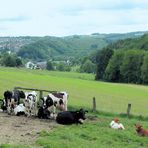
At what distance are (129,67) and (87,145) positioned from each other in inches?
4097

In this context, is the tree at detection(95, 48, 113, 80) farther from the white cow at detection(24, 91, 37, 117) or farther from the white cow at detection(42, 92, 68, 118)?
the white cow at detection(24, 91, 37, 117)

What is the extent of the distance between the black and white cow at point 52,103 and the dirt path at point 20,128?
71 centimetres

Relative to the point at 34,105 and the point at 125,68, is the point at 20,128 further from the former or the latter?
the point at 125,68

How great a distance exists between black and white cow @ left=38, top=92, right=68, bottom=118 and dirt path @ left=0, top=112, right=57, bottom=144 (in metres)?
0.71

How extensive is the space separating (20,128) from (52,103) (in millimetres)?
4795

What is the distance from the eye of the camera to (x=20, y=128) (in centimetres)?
1702

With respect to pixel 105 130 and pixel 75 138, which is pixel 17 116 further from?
pixel 75 138

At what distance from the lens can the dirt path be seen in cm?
1435

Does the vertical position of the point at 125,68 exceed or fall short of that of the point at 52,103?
it falls short

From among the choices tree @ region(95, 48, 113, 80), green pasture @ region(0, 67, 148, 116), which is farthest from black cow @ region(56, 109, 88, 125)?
tree @ region(95, 48, 113, 80)

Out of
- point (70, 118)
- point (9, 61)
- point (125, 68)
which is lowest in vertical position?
point (9, 61)

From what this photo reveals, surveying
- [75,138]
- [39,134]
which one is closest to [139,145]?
[75,138]

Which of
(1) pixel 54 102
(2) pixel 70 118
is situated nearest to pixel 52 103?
(1) pixel 54 102

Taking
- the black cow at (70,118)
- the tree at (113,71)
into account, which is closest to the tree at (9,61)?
the tree at (113,71)
